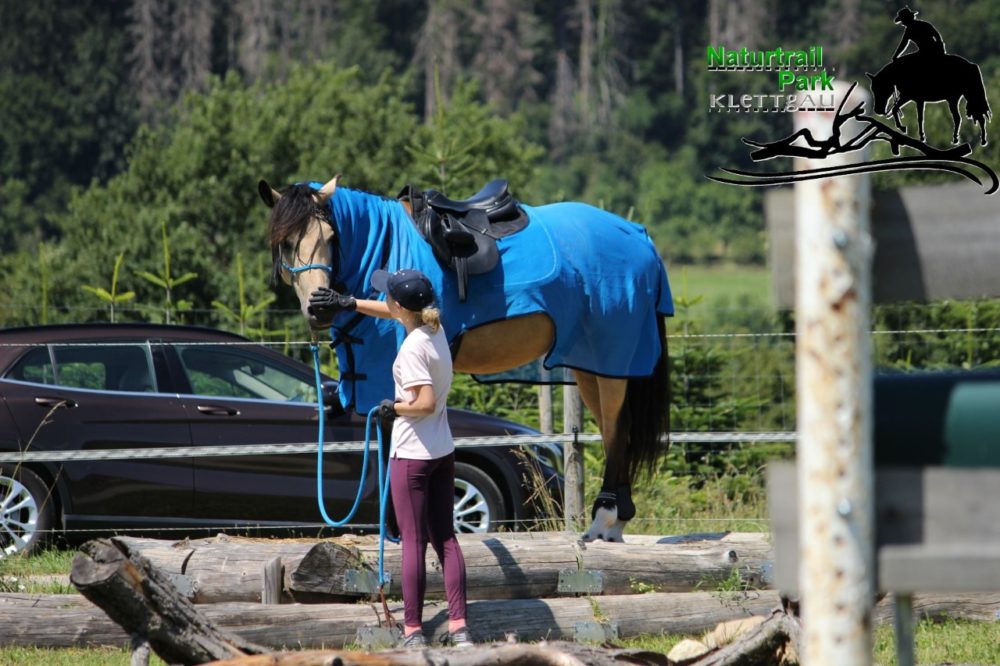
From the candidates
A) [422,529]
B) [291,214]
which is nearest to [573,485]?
[422,529]

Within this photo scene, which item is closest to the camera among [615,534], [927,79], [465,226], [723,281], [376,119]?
[465,226]

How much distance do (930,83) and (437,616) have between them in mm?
12011

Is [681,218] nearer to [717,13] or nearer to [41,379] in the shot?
[717,13]

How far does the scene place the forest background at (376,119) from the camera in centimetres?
1966

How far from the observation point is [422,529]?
19.0 feet

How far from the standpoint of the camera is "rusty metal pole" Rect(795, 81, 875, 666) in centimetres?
239

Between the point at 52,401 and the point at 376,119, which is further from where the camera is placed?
the point at 376,119

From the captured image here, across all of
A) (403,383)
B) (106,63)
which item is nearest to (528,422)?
(403,383)

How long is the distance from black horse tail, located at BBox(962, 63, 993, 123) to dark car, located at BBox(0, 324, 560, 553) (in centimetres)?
909

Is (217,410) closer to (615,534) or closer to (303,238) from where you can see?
(303,238)

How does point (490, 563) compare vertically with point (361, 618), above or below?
above

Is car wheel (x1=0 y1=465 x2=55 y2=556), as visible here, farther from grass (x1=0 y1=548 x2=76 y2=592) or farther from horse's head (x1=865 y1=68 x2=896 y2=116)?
horse's head (x1=865 y1=68 x2=896 y2=116)

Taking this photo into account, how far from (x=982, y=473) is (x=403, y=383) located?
3.52 meters

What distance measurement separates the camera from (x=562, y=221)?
7.45 m
